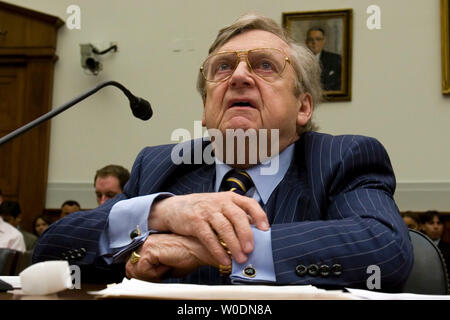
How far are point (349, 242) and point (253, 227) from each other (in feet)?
0.72

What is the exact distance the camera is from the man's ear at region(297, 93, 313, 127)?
6.18 feet

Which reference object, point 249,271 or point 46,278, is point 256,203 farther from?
point 46,278

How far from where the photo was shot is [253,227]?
129 centimetres

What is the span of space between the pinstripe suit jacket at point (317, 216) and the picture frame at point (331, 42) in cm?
429

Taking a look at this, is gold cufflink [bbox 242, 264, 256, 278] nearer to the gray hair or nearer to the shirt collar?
the shirt collar

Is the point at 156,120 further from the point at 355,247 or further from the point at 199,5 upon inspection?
the point at 355,247

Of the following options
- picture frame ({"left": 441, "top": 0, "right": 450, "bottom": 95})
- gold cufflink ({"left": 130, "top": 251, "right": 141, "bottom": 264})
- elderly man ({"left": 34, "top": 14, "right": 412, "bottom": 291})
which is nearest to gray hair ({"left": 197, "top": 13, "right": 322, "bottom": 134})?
elderly man ({"left": 34, "top": 14, "right": 412, "bottom": 291})

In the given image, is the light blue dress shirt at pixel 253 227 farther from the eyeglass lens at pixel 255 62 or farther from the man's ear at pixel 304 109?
the eyeglass lens at pixel 255 62

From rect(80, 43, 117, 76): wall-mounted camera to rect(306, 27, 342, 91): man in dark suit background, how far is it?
7.51ft

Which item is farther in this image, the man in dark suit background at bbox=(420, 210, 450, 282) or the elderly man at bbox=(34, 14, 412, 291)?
the man in dark suit background at bbox=(420, 210, 450, 282)

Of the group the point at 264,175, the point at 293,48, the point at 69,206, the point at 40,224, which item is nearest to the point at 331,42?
the point at 69,206

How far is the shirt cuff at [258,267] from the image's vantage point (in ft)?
3.96

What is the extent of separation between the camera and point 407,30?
19.2 feet
